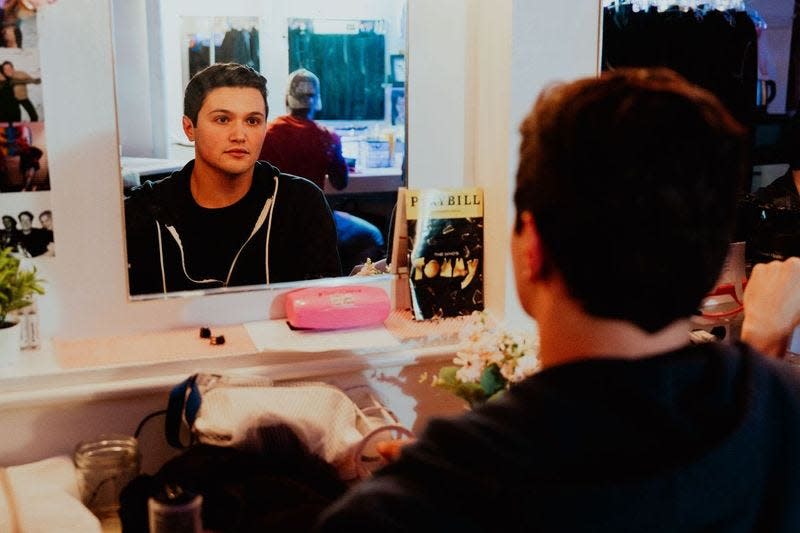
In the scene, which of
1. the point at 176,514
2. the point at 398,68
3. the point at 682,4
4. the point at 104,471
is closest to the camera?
the point at 176,514

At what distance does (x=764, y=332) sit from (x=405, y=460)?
990 millimetres

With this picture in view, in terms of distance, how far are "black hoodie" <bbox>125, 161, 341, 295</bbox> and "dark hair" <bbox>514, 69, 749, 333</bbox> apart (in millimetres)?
1144

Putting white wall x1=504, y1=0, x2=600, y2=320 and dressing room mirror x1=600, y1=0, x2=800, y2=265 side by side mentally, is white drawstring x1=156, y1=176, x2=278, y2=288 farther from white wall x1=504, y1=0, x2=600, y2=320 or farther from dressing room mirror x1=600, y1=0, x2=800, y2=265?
dressing room mirror x1=600, y1=0, x2=800, y2=265

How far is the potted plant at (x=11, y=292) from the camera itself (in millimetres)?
1583

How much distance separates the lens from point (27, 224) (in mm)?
1691

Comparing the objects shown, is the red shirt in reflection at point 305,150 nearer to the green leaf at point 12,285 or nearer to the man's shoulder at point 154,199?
the man's shoulder at point 154,199

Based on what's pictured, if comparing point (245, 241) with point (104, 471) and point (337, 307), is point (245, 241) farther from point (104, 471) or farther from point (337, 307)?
point (104, 471)

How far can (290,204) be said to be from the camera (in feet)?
6.22

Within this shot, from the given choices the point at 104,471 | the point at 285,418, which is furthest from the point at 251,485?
the point at 104,471

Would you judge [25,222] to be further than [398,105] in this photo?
No

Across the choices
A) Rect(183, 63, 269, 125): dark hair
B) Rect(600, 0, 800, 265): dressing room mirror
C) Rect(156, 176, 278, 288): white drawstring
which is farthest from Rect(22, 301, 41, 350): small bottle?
Rect(600, 0, 800, 265): dressing room mirror

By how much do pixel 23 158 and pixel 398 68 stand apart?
79 cm

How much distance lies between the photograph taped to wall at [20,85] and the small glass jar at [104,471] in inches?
24.8

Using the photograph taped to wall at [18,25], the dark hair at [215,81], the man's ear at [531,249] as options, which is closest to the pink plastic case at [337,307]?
the dark hair at [215,81]
